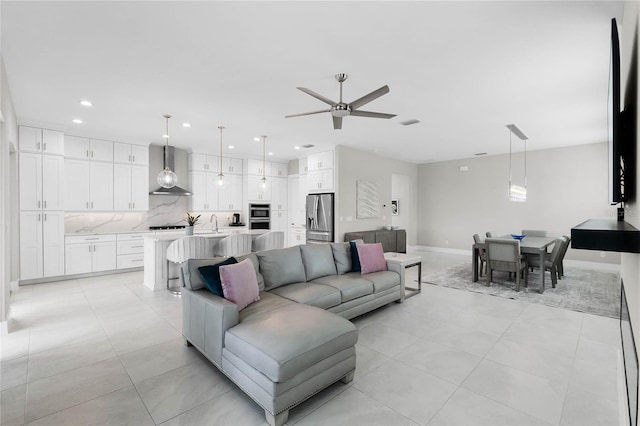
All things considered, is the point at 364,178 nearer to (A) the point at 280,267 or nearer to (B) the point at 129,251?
(A) the point at 280,267

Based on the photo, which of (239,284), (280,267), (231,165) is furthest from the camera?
(231,165)

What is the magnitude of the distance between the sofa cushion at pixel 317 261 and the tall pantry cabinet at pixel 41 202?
4.95 m

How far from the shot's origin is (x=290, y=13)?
2.36m

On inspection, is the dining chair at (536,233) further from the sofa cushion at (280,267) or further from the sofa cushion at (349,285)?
the sofa cushion at (280,267)

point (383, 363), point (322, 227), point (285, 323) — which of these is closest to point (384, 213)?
point (322, 227)

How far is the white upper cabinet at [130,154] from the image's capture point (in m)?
6.38

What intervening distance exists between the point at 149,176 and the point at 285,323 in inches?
252

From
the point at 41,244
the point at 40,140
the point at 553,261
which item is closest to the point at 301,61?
the point at 553,261

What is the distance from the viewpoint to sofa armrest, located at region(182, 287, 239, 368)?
92.3 inches

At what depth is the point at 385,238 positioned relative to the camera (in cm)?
784

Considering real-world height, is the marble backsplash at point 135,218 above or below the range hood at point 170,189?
below

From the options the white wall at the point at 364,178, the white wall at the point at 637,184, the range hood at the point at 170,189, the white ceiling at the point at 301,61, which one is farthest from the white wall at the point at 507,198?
the range hood at the point at 170,189

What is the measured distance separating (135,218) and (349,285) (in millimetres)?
5807

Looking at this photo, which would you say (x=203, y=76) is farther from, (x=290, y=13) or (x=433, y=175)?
(x=433, y=175)
